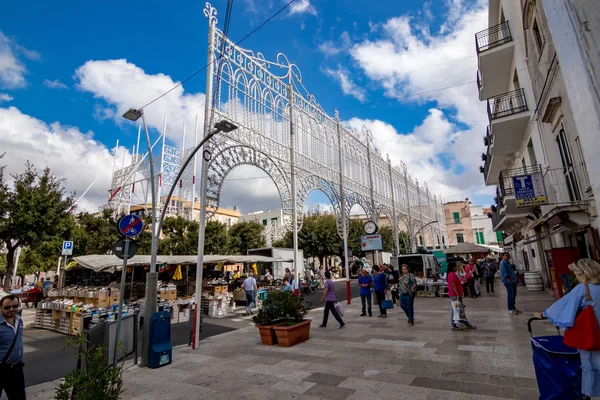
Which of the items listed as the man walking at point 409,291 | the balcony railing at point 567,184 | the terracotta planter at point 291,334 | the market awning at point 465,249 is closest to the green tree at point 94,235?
the terracotta planter at point 291,334

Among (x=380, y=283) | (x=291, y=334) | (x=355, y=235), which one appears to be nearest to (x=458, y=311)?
(x=380, y=283)

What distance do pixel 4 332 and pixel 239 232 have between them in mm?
32537

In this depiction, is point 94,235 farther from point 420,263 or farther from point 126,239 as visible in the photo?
point 420,263

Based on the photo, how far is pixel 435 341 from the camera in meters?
6.95

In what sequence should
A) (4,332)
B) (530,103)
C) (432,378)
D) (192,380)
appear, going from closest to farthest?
(4,332) → (432,378) → (192,380) → (530,103)

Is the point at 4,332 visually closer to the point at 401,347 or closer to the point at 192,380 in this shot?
the point at 192,380

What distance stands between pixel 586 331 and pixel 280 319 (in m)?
6.21

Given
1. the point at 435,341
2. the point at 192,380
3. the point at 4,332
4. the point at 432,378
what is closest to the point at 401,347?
the point at 435,341

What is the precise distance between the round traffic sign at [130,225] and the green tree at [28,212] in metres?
11.8

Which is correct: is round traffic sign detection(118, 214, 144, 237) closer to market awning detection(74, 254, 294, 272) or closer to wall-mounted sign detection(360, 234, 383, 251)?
market awning detection(74, 254, 294, 272)

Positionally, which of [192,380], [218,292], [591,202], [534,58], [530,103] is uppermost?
[534,58]

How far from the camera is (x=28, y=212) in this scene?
1459 centimetres

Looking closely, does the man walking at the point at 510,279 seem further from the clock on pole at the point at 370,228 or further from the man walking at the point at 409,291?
the clock on pole at the point at 370,228

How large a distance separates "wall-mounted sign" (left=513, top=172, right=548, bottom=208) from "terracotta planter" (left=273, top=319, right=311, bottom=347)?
774 centimetres
